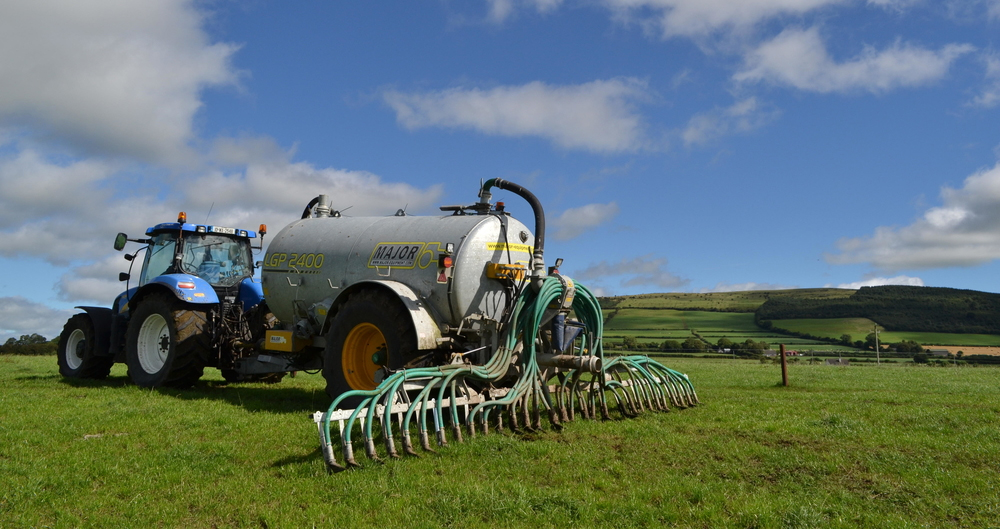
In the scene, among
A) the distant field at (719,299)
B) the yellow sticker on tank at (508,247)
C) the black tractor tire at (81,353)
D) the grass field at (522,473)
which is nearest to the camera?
the grass field at (522,473)

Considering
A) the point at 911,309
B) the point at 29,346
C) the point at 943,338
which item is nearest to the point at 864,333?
the point at 943,338

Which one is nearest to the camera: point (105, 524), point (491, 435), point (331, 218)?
point (105, 524)

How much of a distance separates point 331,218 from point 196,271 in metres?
3.53

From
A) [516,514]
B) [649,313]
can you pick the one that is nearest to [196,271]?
[516,514]

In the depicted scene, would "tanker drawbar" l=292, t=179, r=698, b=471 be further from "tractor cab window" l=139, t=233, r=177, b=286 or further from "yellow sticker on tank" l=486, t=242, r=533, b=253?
"tractor cab window" l=139, t=233, r=177, b=286

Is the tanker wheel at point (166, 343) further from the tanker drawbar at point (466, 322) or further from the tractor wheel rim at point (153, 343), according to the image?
the tanker drawbar at point (466, 322)

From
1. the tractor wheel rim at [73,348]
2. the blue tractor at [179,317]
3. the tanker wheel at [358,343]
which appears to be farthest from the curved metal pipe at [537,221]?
the tractor wheel rim at [73,348]

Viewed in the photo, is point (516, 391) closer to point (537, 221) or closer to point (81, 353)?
point (537, 221)

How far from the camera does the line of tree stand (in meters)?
26.0

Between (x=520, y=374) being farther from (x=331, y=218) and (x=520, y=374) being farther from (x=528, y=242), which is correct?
(x=331, y=218)

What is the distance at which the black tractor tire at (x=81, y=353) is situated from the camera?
44.1 feet

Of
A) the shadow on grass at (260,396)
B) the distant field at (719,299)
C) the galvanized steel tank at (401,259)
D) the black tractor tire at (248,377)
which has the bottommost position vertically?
the shadow on grass at (260,396)

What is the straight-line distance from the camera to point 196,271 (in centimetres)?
1289

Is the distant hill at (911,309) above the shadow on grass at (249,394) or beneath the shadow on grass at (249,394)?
above
